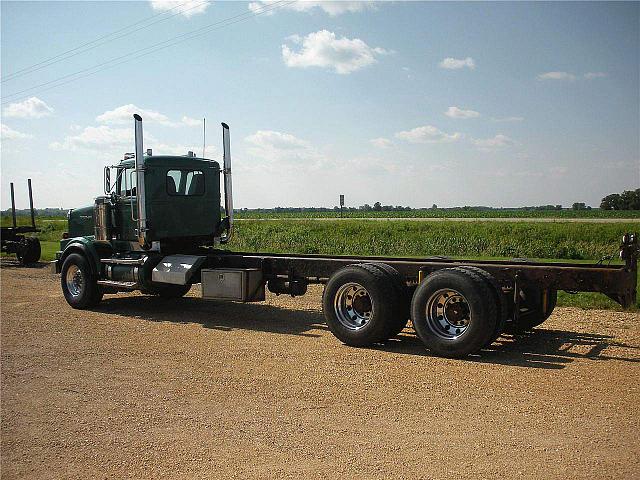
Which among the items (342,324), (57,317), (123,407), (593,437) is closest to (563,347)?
(342,324)

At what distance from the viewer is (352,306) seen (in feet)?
30.0

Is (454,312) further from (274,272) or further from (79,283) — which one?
(79,283)

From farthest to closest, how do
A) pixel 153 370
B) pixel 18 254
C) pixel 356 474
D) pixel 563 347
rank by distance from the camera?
1. pixel 18 254
2. pixel 563 347
3. pixel 153 370
4. pixel 356 474

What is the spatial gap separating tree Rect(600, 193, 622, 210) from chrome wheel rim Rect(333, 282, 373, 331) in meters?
117

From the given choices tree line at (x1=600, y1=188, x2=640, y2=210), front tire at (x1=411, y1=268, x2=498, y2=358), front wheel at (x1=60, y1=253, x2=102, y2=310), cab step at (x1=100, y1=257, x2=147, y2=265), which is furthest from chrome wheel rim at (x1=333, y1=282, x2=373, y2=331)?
tree line at (x1=600, y1=188, x2=640, y2=210)

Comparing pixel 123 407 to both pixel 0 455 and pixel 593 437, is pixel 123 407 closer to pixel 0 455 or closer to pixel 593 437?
pixel 0 455

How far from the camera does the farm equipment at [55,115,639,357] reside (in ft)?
26.6

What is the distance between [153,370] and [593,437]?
4.86m

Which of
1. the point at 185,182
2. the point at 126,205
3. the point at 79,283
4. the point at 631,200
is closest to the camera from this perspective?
the point at 126,205

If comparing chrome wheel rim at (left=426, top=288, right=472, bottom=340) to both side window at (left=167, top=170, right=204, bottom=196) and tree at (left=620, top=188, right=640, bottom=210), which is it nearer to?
side window at (left=167, top=170, right=204, bottom=196)

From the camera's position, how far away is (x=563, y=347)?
8.80 meters

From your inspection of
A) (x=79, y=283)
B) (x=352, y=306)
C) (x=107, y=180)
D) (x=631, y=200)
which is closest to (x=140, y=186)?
(x=107, y=180)

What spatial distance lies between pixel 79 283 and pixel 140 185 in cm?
273

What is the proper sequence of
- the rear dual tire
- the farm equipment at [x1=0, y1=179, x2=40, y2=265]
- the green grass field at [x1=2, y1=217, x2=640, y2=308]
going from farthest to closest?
the green grass field at [x1=2, y1=217, x2=640, y2=308] → the farm equipment at [x1=0, y1=179, x2=40, y2=265] → the rear dual tire
